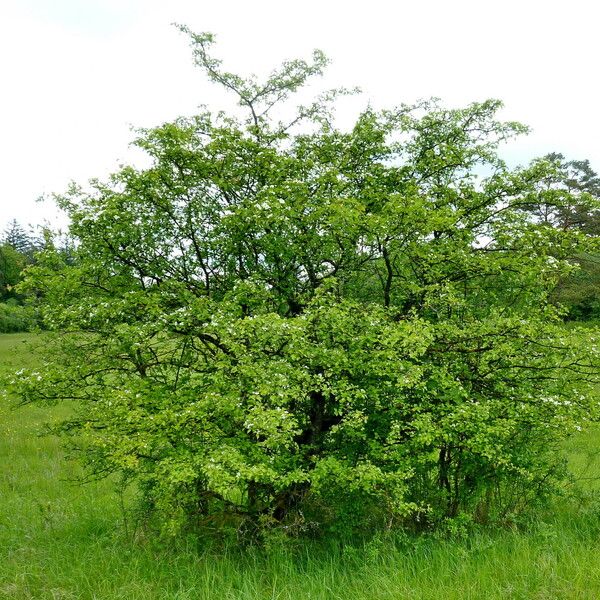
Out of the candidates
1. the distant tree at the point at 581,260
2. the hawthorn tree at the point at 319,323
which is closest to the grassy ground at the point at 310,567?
the hawthorn tree at the point at 319,323

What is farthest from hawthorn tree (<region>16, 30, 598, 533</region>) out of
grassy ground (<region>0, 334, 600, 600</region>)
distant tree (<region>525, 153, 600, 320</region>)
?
distant tree (<region>525, 153, 600, 320</region>)

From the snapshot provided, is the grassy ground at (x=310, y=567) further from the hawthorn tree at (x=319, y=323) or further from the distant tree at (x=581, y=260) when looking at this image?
the distant tree at (x=581, y=260)

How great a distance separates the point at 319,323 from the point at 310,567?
2.98m

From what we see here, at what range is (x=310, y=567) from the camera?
582 centimetres

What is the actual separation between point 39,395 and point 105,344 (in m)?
1.00

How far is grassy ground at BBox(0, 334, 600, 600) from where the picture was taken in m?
4.97

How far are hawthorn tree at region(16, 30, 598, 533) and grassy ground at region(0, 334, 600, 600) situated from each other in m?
0.56

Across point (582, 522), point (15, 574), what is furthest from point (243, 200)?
point (582, 522)

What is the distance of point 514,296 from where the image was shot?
23.4ft

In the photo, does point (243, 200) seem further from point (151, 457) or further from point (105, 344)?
point (151, 457)

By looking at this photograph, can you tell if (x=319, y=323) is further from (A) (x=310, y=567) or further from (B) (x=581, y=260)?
(B) (x=581, y=260)

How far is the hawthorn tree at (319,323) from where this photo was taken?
5582 mm

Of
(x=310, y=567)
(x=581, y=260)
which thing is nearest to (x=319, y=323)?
(x=310, y=567)

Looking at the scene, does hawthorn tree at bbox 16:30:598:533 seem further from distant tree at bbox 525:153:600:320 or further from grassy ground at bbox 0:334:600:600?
distant tree at bbox 525:153:600:320
